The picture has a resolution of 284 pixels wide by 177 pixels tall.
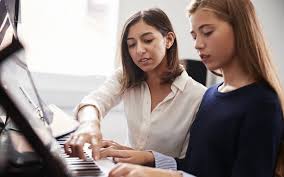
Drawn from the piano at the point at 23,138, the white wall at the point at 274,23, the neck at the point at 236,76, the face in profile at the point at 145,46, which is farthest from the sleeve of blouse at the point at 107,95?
the white wall at the point at 274,23

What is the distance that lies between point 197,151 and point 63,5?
5.22 ft

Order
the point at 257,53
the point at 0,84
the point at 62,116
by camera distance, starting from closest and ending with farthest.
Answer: the point at 0,84 < the point at 257,53 < the point at 62,116

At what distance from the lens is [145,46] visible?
1.26 meters

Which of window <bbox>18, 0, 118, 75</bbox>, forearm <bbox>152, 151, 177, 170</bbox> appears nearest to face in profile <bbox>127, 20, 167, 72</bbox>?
forearm <bbox>152, 151, 177, 170</bbox>

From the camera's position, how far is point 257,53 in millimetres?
943

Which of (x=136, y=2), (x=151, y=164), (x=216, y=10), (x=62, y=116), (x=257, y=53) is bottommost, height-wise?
(x=151, y=164)

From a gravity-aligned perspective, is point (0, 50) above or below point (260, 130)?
above

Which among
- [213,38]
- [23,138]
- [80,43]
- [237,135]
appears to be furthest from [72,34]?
[23,138]

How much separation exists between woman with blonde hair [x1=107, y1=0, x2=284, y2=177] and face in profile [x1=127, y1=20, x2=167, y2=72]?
25 cm

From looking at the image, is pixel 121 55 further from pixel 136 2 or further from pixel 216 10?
pixel 136 2

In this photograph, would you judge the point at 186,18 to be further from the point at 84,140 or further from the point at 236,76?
the point at 84,140

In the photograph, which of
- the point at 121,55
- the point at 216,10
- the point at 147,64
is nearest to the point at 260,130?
A: the point at 216,10

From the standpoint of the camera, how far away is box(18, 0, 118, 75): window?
2.27 metres

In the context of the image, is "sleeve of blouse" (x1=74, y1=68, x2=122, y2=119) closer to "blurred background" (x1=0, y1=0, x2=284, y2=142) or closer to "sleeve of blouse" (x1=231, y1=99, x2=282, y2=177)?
"sleeve of blouse" (x1=231, y1=99, x2=282, y2=177)
